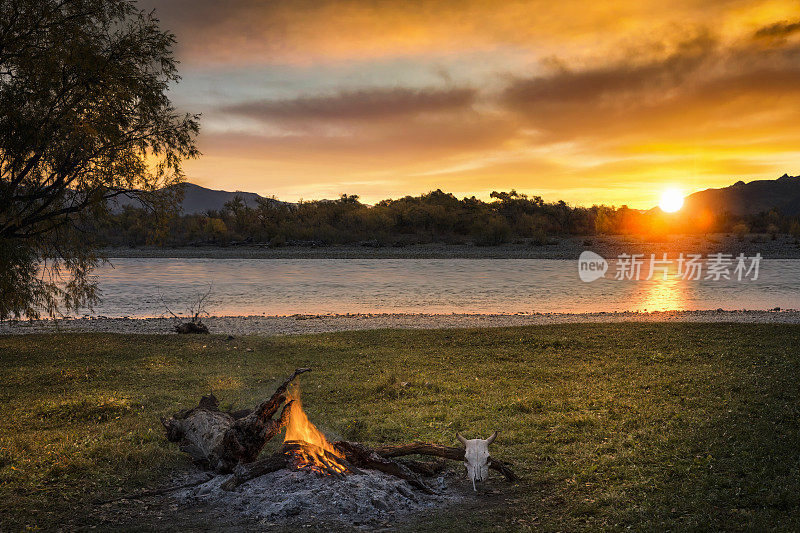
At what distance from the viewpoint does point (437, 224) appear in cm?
10256

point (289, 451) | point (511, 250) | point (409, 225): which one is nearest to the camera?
point (289, 451)

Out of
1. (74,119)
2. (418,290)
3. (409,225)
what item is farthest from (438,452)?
(409,225)

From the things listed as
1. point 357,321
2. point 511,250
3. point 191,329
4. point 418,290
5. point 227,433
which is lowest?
point 357,321

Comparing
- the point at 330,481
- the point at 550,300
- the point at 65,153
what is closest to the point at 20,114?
the point at 65,153

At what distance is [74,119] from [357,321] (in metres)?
14.3

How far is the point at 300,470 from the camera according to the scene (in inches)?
269

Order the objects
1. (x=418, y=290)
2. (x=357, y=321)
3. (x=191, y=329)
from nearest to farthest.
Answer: (x=191, y=329)
(x=357, y=321)
(x=418, y=290)

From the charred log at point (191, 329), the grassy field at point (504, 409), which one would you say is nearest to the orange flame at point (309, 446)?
the grassy field at point (504, 409)

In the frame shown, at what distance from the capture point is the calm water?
30047 mm

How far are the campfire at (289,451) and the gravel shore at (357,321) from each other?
12050 millimetres

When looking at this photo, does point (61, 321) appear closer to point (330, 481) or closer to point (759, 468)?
point (330, 481)

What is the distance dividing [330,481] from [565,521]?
2.63 m

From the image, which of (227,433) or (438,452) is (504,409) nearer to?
(438,452)

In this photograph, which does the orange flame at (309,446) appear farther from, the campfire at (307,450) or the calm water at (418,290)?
the calm water at (418,290)
